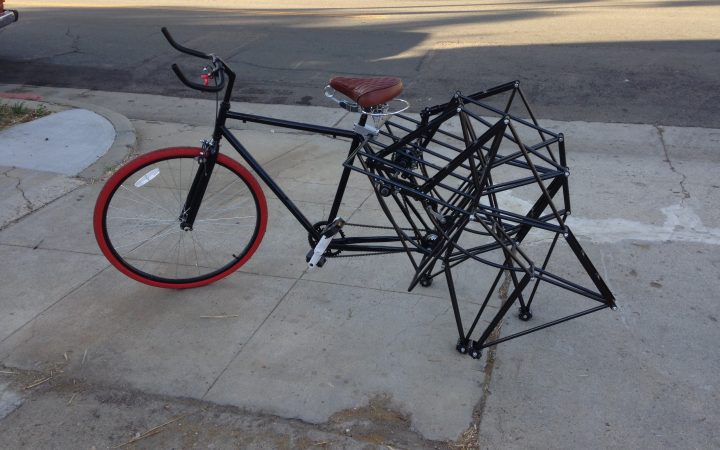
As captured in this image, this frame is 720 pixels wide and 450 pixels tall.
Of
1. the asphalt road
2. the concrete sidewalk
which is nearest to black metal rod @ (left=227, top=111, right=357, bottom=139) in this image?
the concrete sidewalk

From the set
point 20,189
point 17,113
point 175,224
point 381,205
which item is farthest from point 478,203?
point 17,113

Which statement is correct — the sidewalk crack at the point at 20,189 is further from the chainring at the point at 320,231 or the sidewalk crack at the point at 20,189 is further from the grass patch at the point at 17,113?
the chainring at the point at 320,231

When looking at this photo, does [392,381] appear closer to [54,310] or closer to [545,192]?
[545,192]

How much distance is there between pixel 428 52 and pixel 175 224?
20.4 ft

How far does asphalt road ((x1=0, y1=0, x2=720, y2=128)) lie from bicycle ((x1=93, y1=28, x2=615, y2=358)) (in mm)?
3338

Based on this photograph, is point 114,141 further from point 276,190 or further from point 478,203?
point 478,203

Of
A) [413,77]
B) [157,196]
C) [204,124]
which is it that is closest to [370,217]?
[157,196]

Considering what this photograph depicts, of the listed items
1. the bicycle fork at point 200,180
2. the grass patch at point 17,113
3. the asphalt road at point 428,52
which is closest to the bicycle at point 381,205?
the bicycle fork at point 200,180

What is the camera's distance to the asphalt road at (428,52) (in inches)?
305

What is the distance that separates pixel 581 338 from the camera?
3.50 m

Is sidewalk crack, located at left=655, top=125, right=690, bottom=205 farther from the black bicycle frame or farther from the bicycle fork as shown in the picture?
the bicycle fork

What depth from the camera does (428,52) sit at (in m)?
9.70

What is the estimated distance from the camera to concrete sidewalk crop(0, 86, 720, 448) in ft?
9.71

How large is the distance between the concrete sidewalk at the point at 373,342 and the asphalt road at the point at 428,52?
311 cm
